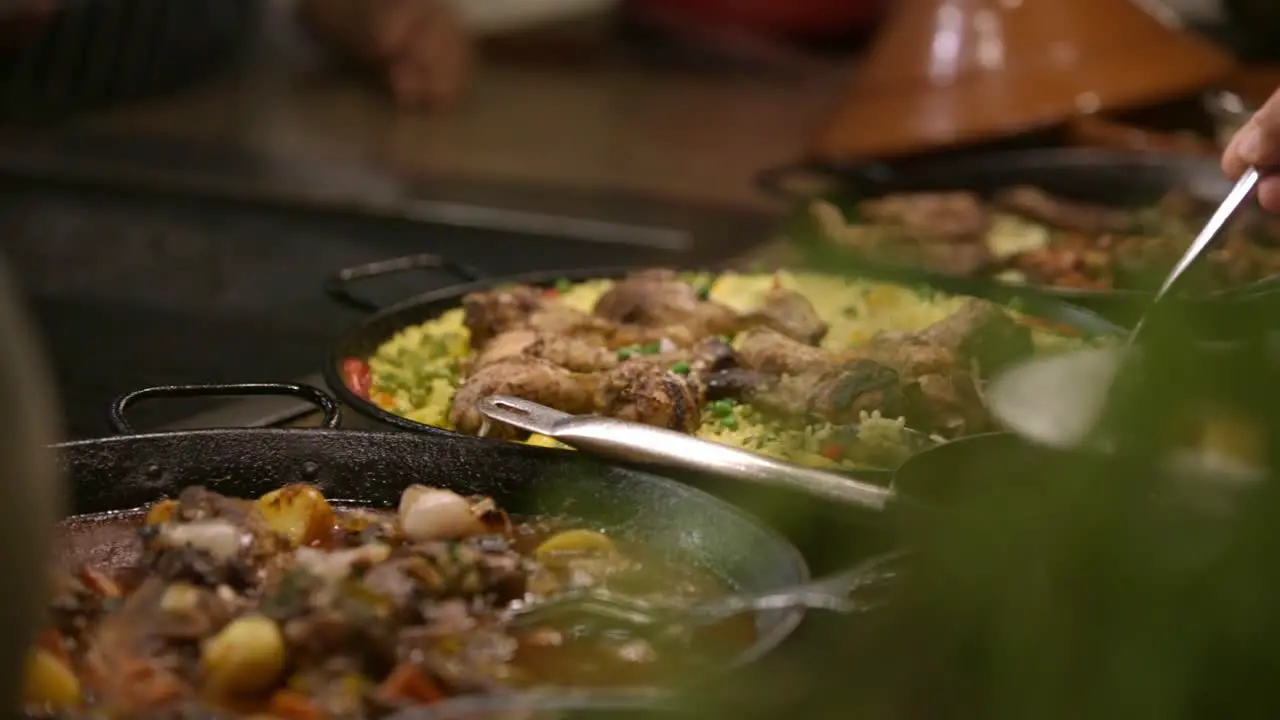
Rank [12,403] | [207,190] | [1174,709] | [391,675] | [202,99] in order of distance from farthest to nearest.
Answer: [202,99] → [207,190] → [391,675] → [1174,709] → [12,403]

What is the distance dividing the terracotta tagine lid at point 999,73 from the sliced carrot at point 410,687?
8.59 ft

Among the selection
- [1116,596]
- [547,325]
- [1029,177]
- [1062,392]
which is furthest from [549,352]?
[1029,177]

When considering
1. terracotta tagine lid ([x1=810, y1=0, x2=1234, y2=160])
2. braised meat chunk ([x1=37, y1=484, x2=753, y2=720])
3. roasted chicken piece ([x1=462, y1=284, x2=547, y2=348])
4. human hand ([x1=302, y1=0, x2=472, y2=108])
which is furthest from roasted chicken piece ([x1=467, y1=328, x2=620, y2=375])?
human hand ([x1=302, y1=0, x2=472, y2=108])

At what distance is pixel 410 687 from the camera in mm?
1095

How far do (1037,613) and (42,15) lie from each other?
4137 millimetres

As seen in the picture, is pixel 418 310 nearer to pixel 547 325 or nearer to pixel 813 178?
pixel 547 325

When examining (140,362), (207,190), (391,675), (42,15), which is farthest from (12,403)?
(42,15)

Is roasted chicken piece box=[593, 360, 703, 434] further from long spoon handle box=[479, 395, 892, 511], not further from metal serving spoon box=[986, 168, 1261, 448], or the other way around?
metal serving spoon box=[986, 168, 1261, 448]

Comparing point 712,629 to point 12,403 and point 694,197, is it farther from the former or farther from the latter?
point 694,197

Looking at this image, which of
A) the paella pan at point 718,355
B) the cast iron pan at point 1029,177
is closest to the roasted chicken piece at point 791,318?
the paella pan at point 718,355

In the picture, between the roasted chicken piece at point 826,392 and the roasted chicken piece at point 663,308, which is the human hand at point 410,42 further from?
the roasted chicken piece at point 826,392

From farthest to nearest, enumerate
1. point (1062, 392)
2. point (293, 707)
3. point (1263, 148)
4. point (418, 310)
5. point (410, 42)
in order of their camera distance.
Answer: point (410, 42), point (418, 310), point (1263, 148), point (1062, 392), point (293, 707)

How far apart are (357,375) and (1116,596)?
3.92ft

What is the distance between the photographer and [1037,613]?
3.10 feet
